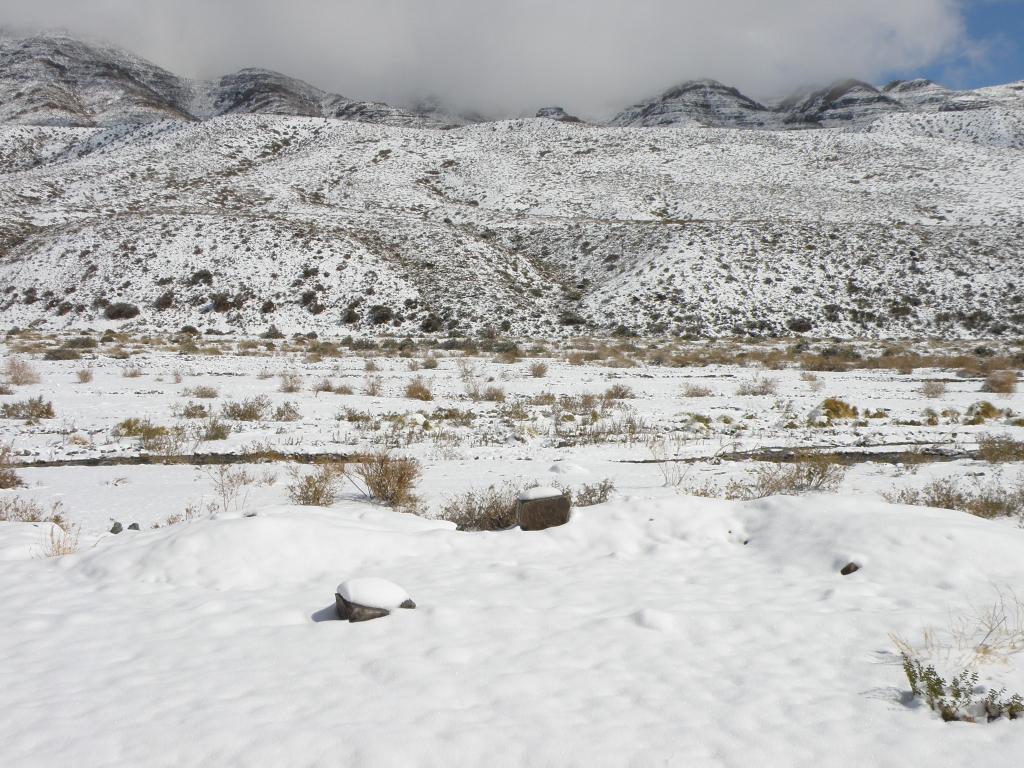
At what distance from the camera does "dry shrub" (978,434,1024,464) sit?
9461mm

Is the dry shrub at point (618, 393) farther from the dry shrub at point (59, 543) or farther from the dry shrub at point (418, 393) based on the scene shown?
the dry shrub at point (59, 543)

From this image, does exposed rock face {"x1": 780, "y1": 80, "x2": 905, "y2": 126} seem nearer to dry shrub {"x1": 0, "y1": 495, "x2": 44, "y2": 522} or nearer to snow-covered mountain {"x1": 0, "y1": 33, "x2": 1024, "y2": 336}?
snow-covered mountain {"x1": 0, "y1": 33, "x2": 1024, "y2": 336}

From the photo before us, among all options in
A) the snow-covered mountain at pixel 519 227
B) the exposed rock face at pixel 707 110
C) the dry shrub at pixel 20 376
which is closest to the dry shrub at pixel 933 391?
the snow-covered mountain at pixel 519 227

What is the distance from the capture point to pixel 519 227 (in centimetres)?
5253

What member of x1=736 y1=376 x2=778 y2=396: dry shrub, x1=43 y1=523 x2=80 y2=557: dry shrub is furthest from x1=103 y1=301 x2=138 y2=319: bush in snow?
x1=43 y1=523 x2=80 y2=557: dry shrub

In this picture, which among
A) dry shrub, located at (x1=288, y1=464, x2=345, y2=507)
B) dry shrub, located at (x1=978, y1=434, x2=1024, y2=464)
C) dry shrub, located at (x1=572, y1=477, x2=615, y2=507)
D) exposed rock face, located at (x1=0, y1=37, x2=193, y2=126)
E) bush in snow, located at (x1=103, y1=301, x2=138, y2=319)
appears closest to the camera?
dry shrub, located at (x1=572, y1=477, x2=615, y2=507)

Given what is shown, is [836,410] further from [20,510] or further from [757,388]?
[20,510]

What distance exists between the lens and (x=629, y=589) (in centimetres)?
488

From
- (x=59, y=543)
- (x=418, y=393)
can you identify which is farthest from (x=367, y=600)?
(x=418, y=393)

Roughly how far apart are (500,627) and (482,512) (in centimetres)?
304

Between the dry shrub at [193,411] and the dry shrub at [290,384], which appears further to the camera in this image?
the dry shrub at [290,384]

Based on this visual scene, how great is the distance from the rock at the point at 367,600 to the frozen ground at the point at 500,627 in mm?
144

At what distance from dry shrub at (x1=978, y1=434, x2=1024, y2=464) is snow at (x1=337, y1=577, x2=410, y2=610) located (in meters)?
9.76

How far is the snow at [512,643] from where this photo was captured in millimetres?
2807
